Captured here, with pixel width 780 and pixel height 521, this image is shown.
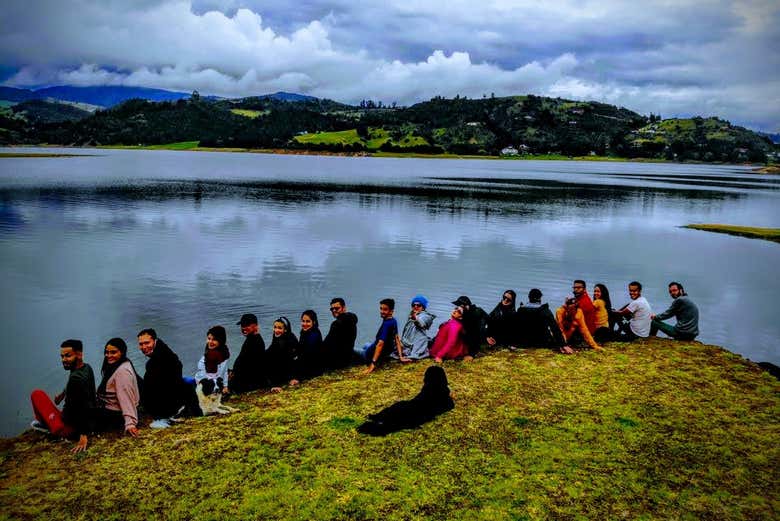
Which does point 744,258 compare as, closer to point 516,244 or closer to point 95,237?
point 516,244

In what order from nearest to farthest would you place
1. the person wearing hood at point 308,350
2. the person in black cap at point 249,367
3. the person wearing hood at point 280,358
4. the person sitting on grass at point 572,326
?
the person in black cap at point 249,367
the person wearing hood at point 280,358
the person wearing hood at point 308,350
the person sitting on grass at point 572,326

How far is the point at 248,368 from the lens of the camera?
14078 millimetres

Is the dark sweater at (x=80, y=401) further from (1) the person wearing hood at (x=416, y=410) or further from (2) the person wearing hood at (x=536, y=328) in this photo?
(2) the person wearing hood at (x=536, y=328)

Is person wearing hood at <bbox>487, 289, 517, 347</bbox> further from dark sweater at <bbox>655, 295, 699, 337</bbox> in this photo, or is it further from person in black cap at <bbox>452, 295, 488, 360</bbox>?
dark sweater at <bbox>655, 295, 699, 337</bbox>

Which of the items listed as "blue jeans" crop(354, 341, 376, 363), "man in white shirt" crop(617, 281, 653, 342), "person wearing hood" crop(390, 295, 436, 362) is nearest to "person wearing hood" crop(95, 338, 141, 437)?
"blue jeans" crop(354, 341, 376, 363)

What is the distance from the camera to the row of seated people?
11.2m

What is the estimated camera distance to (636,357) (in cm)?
1700

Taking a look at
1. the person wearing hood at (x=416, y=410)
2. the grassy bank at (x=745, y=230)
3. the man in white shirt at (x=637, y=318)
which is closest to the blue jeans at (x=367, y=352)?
the person wearing hood at (x=416, y=410)

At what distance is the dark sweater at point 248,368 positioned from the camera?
14.0 m

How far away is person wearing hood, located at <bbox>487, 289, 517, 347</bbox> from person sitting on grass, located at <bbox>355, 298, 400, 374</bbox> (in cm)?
357

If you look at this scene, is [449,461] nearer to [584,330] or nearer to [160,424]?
[160,424]

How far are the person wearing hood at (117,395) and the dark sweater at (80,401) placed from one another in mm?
210

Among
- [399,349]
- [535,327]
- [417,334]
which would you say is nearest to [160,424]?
[399,349]

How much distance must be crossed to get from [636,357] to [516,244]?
30.7 metres
